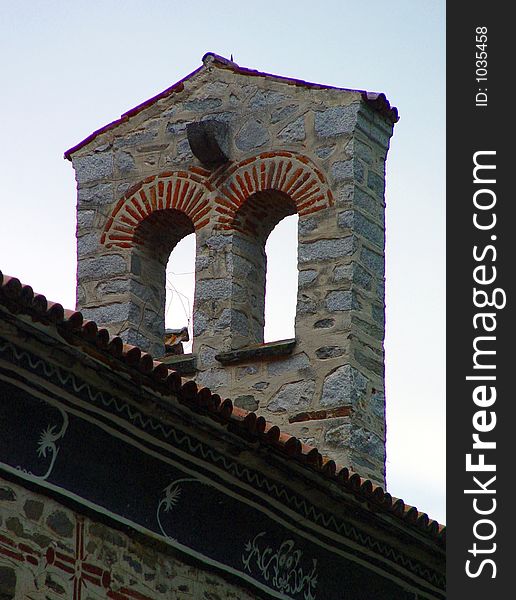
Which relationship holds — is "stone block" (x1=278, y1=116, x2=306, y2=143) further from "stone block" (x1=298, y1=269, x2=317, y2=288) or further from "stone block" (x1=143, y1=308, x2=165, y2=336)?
"stone block" (x1=143, y1=308, x2=165, y2=336)

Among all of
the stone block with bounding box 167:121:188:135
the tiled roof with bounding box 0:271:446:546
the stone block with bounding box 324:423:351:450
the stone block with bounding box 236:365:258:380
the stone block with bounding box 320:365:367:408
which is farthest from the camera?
the stone block with bounding box 167:121:188:135

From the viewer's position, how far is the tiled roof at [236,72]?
12281 millimetres

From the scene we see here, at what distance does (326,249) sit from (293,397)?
0.95m

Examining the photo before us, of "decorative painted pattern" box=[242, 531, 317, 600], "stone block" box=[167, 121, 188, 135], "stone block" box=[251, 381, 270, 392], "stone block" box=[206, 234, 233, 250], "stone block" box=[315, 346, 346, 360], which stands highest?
"stone block" box=[167, 121, 188, 135]

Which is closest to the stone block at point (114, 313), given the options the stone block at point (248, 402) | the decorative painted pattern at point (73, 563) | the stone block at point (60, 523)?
the stone block at point (248, 402)

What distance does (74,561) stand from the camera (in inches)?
332

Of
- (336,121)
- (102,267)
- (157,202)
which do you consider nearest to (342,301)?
(336,121)

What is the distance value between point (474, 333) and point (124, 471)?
1.75 meters

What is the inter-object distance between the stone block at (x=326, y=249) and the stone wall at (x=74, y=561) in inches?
125

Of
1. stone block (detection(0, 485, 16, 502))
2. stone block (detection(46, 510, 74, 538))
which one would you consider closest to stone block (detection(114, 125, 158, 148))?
stone block (detection(46, 510, 74, 538))

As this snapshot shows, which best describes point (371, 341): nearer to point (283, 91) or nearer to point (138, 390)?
point (283, 91)

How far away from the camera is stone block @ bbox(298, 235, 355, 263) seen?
38.9 feet

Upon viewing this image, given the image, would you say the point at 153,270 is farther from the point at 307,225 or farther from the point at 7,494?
the point at 7,494

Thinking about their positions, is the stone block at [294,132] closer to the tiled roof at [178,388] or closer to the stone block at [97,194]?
the stone block at [97,194]
